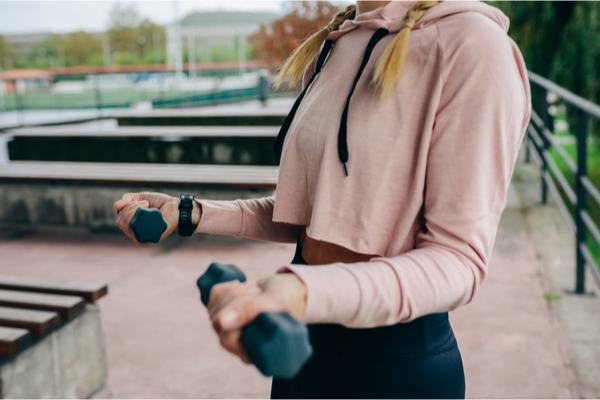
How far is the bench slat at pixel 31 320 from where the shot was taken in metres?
1.85

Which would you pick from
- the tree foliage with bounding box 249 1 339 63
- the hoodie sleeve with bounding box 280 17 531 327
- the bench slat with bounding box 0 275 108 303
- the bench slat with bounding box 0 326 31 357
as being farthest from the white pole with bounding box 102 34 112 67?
the hoodie sleeve with bounding box 280 17 531 327

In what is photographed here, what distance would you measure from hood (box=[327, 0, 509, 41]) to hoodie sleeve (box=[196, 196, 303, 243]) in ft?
1.38

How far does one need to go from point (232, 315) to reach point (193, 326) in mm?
2475

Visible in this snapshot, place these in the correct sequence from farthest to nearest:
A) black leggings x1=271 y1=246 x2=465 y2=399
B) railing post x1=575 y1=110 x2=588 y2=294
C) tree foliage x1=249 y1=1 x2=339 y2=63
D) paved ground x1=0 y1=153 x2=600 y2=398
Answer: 1. tree foliage x1=249 y1=1 x2=339 y2=63
2. railing post x1=575 y1=110 x2=588 y2=294
3. paved ground x1=0 y1=153 x2=600 y2=398
4. black leggings x1=271 y1=246 x2=465 y2=399

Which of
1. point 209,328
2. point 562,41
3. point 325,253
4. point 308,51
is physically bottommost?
point 209,328

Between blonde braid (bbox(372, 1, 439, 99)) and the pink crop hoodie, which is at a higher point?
blonde braid (bbox(372, 1, 439, 99))

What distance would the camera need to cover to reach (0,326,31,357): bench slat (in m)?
1.72

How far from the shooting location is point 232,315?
1.91 feet

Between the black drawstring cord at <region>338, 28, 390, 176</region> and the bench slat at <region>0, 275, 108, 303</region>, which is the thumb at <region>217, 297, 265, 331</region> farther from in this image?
the bench slat at <region>0, 275, 108, 303</region>

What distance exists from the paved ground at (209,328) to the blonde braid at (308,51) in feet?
5.34

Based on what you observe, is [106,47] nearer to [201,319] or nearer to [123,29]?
[123,29]

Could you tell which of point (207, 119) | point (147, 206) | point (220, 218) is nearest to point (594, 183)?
point (207, 119)

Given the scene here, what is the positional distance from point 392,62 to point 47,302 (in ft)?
5.87

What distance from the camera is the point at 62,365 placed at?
6.70 ft
